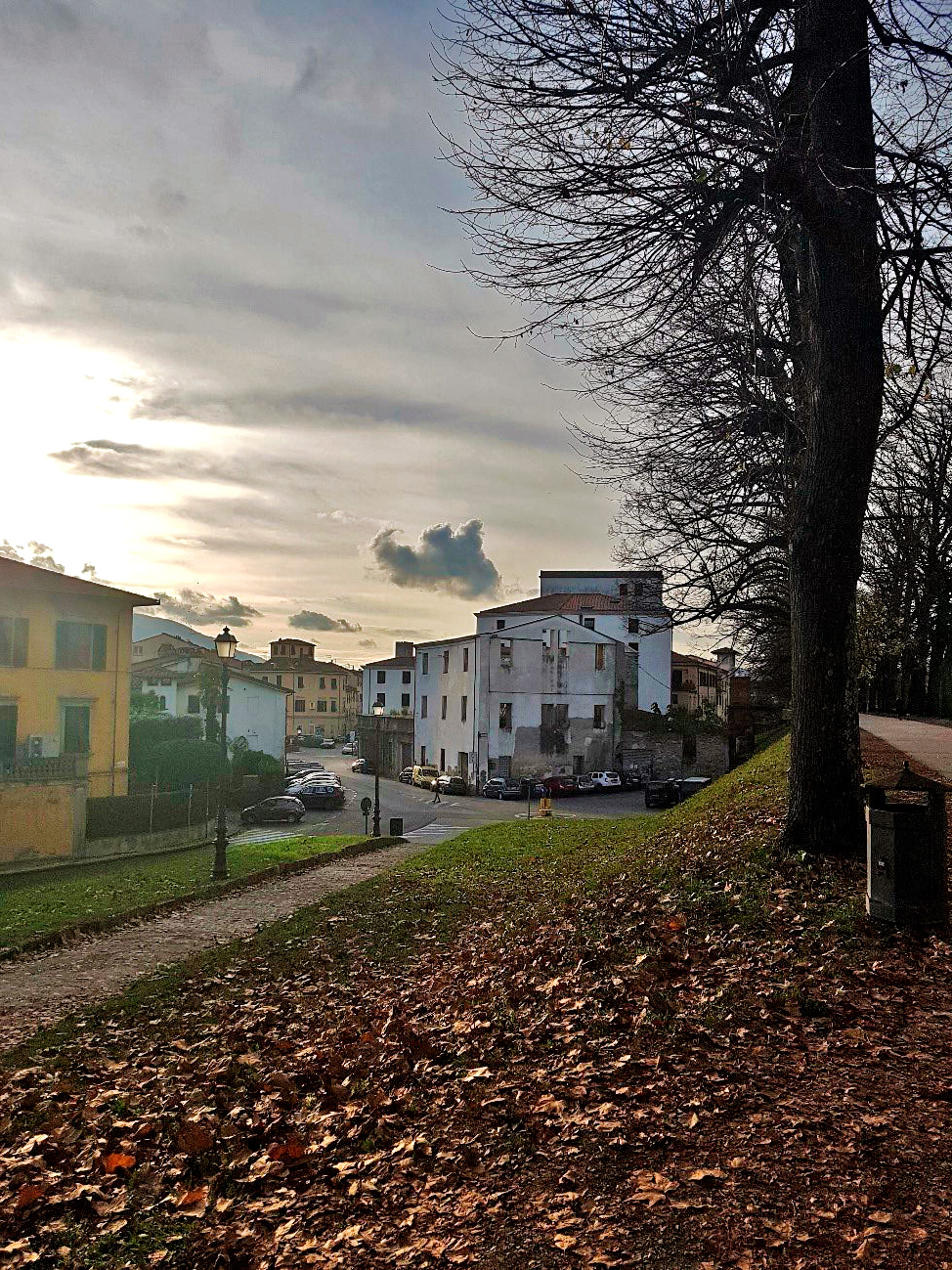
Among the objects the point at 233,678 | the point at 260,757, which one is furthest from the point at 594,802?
the point at 233,678

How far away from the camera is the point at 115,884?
845 inches

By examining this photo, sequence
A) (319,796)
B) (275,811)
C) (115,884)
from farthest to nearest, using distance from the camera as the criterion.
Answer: (319,796) < (275,811) < (115,884)

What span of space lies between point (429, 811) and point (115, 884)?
2278 cm

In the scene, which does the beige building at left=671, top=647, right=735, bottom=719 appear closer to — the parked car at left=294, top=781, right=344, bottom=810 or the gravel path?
the parked car at left=294, top=781, right=344, bottom=810

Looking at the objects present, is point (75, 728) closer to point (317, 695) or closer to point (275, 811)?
point (275, 811)

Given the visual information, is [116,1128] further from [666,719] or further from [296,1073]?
[666,719]

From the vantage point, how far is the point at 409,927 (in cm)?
1135

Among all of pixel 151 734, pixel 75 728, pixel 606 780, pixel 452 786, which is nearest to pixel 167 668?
pixel 151 734

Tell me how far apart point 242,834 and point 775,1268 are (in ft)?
112

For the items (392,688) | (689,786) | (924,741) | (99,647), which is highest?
(99,647)

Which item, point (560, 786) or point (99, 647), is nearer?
point (99, 647)

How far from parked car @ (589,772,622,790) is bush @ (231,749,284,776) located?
18.1 meters

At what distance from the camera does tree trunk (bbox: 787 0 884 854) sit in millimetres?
8227

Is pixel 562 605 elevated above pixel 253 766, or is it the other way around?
pixel 562 605
